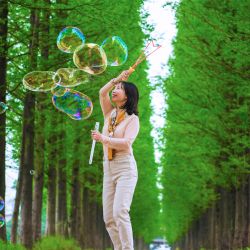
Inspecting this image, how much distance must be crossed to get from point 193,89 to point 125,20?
528cm

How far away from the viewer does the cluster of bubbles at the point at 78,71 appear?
27.3ft

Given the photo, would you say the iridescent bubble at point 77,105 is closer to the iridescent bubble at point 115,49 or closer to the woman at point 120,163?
the iridescent bubble at point 115,49

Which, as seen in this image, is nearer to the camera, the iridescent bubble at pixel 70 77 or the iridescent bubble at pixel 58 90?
the iridescent bubble at pixel 70 77

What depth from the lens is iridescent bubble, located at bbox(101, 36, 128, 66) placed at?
823cm

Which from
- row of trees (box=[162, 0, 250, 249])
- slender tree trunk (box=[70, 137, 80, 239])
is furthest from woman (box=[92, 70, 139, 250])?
slender tree trunk (box=[70, 137, 80, 239])

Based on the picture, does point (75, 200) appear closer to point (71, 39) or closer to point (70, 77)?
point (70, 77)

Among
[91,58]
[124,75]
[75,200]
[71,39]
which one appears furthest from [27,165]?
[75,200]

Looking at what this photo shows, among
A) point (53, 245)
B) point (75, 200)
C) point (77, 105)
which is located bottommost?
point (53, 245)

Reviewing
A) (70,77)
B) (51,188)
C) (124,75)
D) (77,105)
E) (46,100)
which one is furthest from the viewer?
(51,188)

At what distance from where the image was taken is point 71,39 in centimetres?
921

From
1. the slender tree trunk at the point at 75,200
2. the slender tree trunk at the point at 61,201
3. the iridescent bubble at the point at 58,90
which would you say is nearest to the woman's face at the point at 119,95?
the iridescent bubble at the point at 58,90

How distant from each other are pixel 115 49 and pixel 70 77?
1318 millimetres

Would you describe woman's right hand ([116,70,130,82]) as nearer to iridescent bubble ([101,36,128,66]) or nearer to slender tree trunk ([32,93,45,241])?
iridescent bubble ([101,36,128,66])

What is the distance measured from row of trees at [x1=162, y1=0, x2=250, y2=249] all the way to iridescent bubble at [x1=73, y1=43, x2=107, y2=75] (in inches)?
157
